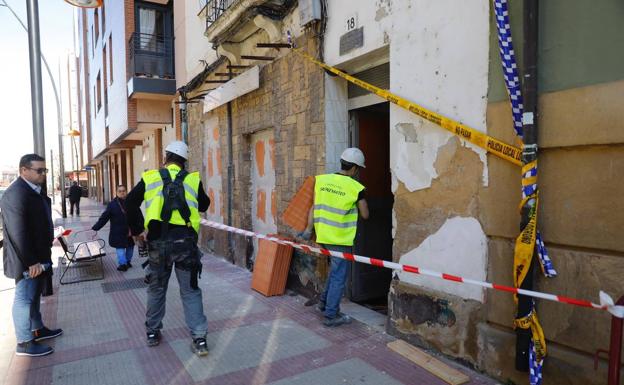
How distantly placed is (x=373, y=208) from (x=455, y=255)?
2.18 meters

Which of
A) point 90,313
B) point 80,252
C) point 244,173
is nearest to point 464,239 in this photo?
point 90,313

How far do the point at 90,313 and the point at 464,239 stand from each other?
4489 mm

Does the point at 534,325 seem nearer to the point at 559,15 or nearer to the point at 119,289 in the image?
the point at 559,15

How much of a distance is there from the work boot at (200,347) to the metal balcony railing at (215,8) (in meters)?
5.64

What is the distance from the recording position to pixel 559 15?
9.50 feet

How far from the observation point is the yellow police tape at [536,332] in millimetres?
3047

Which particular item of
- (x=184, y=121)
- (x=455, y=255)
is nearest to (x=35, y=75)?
(x=184, y=121)

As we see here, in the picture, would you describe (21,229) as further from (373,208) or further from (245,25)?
(245,25)

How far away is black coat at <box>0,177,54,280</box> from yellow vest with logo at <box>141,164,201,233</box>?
1.11m

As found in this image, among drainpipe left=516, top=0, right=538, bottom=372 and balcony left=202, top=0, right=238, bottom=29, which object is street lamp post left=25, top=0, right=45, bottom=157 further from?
drainpipe left=516, top=0, right=538, bottom=372

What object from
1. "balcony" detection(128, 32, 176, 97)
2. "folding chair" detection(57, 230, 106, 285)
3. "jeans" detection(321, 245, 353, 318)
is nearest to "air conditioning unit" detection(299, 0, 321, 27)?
"jeans" detection(321, 245, 353, 318)

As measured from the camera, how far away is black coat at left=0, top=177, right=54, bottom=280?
13.1 feet

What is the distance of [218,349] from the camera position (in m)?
4.14

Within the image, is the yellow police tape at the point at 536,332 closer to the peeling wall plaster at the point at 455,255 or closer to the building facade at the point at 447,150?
the building facade at the point at 447,150
